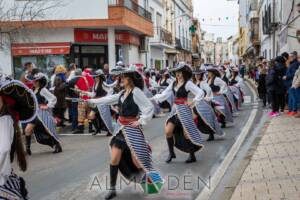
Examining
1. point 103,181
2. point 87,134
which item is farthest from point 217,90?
point 103,181

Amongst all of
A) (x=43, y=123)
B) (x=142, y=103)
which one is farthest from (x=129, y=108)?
(x=43, y=123)

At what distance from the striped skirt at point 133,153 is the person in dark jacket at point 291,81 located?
29.4ft

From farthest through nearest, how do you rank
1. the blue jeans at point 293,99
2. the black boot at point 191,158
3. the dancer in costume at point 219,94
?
the blue jeans at point 293,99 < the dancer in costume at point 219,94 < the black boot at point 191,158

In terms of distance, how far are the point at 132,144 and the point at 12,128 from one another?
2.69 metres

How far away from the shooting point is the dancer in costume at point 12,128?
14.0ft

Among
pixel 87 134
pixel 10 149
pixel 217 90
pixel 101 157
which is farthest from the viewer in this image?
pixel 87 134

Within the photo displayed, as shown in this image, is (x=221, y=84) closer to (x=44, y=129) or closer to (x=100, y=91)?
(x=100, y=91)

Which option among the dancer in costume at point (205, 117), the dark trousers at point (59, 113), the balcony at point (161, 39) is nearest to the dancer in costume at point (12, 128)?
the dancer in costume at point (205, 117)

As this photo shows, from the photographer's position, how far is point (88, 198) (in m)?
7.07

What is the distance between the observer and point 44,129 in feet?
36.2

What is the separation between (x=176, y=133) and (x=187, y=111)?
1.45 feet

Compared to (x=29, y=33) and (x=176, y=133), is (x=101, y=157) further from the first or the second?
(x=29, y=33)

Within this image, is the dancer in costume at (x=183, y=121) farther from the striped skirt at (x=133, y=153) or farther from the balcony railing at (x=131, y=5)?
the balcony railing at (x=131, y=5)

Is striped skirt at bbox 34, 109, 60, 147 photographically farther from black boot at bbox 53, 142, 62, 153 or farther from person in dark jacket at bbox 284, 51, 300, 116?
person in dark jacket at bbox 284, 51, 300, 116
